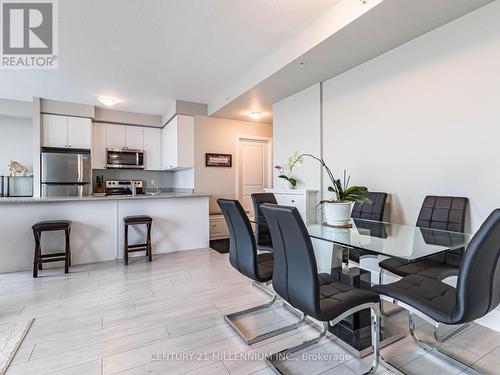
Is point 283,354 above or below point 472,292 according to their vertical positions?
below

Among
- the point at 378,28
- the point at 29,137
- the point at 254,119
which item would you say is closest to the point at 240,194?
the point at 254,119

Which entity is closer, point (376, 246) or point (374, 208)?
point (376, 246)

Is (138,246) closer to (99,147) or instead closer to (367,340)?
(99,147)

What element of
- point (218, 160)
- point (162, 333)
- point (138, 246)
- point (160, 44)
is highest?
point (160, 44)

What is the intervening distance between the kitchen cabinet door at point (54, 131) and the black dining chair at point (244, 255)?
4624mm

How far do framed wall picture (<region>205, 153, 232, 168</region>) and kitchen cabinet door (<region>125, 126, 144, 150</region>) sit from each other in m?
1.77

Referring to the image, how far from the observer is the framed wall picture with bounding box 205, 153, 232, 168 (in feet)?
17.1

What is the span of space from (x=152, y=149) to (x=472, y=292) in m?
5.93

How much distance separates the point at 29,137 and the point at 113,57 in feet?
11.8

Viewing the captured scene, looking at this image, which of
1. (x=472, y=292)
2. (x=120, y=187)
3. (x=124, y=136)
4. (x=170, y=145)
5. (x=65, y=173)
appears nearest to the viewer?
(x=472, y=292)

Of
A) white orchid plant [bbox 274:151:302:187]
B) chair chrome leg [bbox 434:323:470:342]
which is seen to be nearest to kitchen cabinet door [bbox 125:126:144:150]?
white orchid plant [bbox 274:151:302:187]

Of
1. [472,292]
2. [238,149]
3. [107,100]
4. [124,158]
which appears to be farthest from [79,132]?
[472,292]

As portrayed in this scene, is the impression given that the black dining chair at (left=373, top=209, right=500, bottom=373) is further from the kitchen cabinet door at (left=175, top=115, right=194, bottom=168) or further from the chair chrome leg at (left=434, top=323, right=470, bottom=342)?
the kitchen cabinet door at (left=175, top=115, right=194, bottom=168)

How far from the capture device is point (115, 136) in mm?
5621
